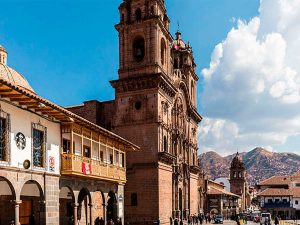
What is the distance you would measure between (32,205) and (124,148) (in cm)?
1121

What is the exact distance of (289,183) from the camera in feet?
287

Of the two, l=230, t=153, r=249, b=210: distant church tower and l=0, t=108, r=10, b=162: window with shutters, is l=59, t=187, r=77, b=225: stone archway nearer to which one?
l=0, t=108, r=10, b=162: window with shutters

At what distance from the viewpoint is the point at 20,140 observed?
19125mm


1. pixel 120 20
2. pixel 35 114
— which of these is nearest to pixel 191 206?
pixel 120 20

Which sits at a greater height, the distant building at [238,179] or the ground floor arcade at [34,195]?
the ground floor arcade at [34,195]

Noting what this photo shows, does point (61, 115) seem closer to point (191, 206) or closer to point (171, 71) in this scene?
point (171, 71)

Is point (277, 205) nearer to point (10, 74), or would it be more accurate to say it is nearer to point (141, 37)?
point (141, 37)

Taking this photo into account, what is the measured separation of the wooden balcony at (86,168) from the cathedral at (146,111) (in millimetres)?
11999

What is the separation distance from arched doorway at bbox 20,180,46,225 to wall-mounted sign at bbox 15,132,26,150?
1.87 meters

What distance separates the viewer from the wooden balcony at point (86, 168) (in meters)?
22.6

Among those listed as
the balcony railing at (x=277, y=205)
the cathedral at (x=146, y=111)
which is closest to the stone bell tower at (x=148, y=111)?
the cathedral at (x=146, y=111)

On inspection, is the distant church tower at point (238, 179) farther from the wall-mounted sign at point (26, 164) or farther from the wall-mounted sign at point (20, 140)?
the wall-mounted sign at point (20, 140)

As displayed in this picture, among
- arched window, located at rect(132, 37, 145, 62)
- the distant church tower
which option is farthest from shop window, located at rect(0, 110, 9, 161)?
the distant church tower

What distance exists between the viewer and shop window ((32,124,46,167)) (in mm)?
20344
